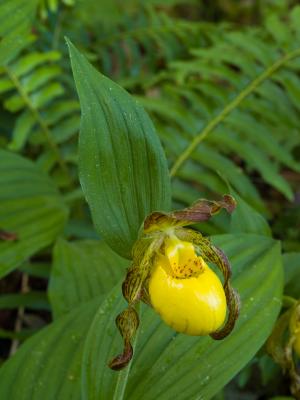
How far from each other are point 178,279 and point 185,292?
0.04 m

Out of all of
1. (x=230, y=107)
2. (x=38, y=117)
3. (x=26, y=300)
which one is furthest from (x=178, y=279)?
(x=38, y=117)

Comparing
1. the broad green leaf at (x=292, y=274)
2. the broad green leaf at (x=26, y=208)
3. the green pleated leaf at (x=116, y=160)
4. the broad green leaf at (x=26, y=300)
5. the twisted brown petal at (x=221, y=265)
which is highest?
the green pleated leaf at (x=116, y=160)

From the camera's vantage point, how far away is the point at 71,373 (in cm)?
139

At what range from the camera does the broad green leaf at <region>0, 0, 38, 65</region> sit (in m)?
1.56

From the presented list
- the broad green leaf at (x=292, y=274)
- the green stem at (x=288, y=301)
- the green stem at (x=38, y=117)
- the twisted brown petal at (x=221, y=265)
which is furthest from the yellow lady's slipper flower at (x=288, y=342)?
the green stem at (x=38, y=117)

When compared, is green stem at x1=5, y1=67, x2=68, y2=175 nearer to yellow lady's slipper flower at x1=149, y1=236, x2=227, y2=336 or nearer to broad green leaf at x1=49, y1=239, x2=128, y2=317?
broad green leaf at x1=49, y1=239, x2=128, y2=317

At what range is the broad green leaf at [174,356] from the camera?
1.27m

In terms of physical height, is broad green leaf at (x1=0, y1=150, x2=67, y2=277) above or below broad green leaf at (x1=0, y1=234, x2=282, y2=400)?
above

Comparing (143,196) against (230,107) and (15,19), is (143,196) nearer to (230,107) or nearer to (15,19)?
(15,19)

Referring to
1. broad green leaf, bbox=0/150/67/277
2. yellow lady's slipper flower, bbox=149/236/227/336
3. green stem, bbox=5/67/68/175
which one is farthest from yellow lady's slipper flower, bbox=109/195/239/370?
green stem, bbox=5/67/68/175

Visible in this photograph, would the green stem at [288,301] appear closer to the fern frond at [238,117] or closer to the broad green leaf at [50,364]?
the broad green leaf at [50,364]

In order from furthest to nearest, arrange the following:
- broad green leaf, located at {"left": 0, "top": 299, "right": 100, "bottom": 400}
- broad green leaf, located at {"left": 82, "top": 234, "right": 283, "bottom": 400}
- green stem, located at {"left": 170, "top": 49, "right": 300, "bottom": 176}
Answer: green stem, located at {"left": 170, "top": 49, "right": 300, "bottom": 176} → broad green leaf, located at {"left": 0, "top": 299, "right": 100, "bottom": 400} → broad green leaf, located at {"left": 82, "top": 234, "right": 283, "bottom": 400}

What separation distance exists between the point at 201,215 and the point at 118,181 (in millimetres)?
171

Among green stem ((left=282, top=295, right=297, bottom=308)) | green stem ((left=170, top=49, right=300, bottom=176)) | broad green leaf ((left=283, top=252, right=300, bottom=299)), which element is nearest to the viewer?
green stem ((left=282, top=295, right=297, bottom=308))
